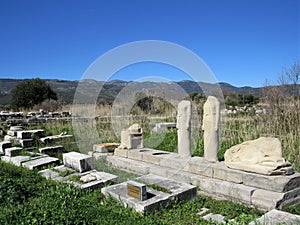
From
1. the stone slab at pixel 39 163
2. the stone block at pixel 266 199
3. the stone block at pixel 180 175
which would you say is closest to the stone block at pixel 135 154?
the stone block at pixel 180 175

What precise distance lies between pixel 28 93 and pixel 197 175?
1145 inches

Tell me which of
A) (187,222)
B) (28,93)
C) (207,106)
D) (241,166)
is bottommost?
(187,222)

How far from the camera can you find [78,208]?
14.8 ft

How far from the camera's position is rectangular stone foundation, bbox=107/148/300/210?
206 inches

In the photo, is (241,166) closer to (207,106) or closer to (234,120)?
(207,106)

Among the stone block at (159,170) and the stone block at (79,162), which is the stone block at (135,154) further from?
the stone block at (79,162)

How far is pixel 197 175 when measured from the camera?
261 inches

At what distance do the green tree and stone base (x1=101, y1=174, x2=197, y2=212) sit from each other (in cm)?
2844

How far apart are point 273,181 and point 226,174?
1.05 meters

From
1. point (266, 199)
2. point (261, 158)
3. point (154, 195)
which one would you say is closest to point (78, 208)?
point (154, 195)

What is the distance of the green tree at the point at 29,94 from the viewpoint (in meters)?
31.0

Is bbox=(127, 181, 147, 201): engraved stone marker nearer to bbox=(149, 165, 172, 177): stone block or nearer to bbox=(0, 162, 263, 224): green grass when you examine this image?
bbox=(0, 162, 263, 224): green grass

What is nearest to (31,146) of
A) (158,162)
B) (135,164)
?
(135,164)

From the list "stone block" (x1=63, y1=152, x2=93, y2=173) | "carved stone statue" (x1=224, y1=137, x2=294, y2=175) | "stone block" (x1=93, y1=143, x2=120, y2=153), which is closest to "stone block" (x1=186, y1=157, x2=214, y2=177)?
"carved stone statue" (x1=224, y1=137, x2=294, y2=175)
